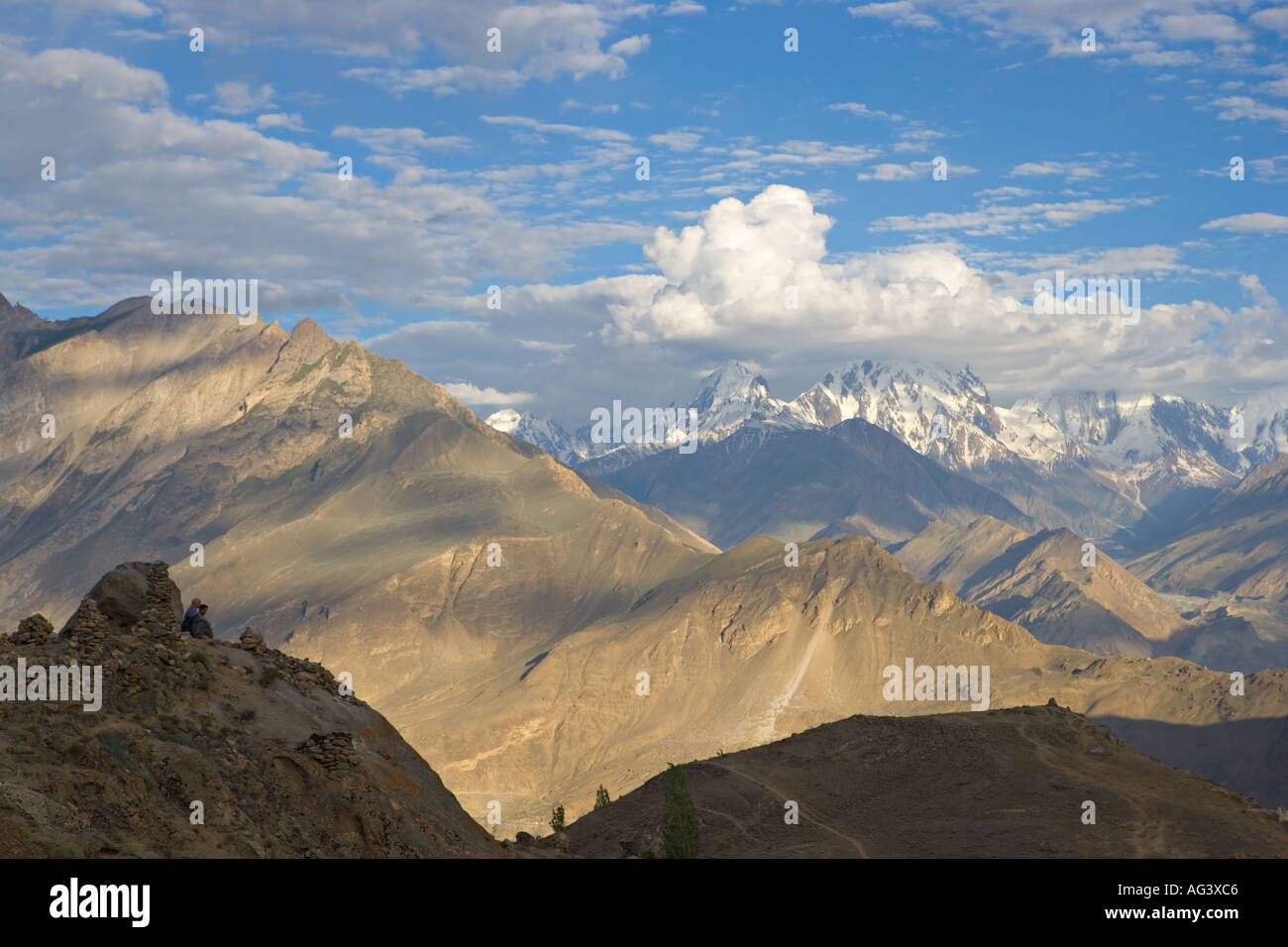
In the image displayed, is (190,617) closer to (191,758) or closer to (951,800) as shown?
(191,758)

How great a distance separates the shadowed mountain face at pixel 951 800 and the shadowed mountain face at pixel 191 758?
2856 centimetres

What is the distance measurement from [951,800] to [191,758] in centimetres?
5828

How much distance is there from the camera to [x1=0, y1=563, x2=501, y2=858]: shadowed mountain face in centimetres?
3594

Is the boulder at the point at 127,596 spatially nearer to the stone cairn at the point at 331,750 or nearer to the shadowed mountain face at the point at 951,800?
the stone cairn at the point at 331,750

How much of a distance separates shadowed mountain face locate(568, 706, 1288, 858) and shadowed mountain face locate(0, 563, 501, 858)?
28559 mm

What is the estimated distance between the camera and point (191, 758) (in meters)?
40.2

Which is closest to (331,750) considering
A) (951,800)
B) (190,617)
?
(190,617)

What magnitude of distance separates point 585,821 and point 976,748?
1081 inches

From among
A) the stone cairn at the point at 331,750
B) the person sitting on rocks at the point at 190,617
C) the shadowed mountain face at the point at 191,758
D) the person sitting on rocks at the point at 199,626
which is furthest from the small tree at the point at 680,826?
the person sitting on rocks at the point at 190,617

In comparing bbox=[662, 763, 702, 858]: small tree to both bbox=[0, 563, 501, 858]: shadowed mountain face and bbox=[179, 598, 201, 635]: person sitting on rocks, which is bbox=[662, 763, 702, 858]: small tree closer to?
bbox=[0, 563, 501, 858]: shadowed mountain face
